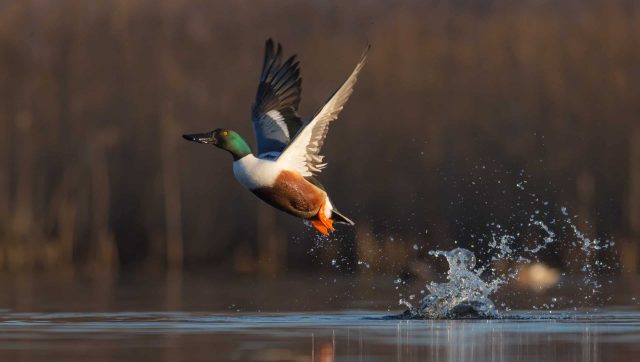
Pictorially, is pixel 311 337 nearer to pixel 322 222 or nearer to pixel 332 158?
pixel 322 222

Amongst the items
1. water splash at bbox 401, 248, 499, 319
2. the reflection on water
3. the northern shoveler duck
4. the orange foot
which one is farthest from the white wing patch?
water splash at bbox 401, 248, 499, 319

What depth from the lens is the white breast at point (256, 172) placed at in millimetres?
10180

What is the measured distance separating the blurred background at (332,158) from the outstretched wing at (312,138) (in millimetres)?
3909

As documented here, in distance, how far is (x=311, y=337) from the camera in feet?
30.2

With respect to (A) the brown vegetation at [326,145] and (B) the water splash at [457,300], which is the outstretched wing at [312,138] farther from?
(A) the brown vegetation at [326,145]

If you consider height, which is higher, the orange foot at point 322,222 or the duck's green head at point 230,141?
the duck's green head at point 230,141

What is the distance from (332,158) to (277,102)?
3.94 meters

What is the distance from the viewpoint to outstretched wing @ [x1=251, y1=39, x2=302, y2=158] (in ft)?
36.9

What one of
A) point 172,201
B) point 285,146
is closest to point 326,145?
point 172,201

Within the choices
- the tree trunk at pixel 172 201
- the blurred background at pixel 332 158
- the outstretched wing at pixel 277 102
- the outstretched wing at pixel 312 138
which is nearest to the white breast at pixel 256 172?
the outstretched wing at pixel 312 138

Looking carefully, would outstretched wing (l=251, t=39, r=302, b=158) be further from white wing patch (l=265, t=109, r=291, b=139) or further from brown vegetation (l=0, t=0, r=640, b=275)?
brown vegetation (l=0, t=0, r=640, b=275)

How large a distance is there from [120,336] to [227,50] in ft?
24.6

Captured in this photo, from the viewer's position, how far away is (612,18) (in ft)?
55.2

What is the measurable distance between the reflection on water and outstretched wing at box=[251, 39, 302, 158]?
129 centimetres
